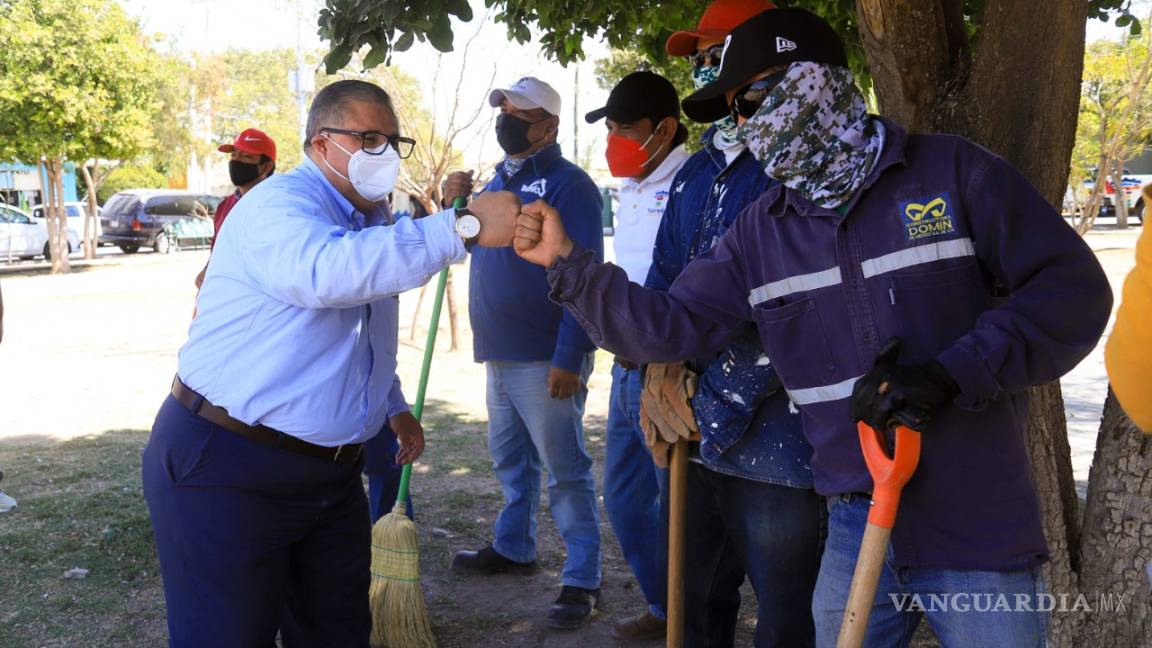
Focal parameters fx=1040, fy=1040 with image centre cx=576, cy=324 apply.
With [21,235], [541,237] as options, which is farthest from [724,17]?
[21,235]

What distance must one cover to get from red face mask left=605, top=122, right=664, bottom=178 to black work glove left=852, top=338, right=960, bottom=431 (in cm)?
235

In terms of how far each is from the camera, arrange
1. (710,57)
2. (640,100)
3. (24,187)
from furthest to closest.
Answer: (24,187) < (640,100) < (710,57)

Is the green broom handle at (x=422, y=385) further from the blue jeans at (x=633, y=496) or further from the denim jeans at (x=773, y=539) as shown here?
the denim jeans at (x=773, y=539)

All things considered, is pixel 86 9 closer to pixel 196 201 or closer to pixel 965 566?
pixel 196 201

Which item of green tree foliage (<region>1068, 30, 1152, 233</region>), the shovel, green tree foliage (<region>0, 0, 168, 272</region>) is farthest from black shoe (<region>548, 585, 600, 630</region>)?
green tree foliage (<region>0, 0, 168, 272</region>)

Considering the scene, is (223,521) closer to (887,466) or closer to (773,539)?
(773,539)

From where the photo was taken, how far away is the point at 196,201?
31453mm

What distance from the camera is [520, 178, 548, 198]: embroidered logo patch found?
477 centimetres

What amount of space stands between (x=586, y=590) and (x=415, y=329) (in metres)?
8.85

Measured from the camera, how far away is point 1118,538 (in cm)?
330

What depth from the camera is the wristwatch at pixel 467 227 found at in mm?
2705

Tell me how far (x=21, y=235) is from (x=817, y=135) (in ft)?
92.9

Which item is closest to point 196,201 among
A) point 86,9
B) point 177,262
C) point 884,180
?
point 177,262

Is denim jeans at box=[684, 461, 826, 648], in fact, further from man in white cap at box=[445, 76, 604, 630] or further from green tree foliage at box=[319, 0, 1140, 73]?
green tree foliage at box=[319, 0, 1140, 73]
